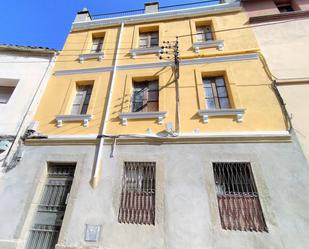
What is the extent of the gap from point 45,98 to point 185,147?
17.9ft

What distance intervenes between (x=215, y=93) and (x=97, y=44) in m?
6.08

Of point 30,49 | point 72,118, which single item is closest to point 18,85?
point 30,49

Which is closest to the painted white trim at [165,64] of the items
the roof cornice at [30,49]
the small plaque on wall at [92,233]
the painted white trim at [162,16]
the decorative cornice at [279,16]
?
the roof cornice at [30,49]

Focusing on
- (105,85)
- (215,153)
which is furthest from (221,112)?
(105,85)

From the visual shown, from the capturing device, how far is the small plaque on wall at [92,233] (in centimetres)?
466

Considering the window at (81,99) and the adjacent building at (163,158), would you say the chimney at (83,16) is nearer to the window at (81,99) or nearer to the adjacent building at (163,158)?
the adjacent building at (163,158)

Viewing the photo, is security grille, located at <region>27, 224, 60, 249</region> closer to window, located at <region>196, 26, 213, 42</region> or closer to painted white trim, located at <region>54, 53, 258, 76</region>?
painted white trim, located at <region>54, 53, 258, 76</region>

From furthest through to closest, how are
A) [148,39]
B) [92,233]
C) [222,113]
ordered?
1. [148,39]
2. [222,113]
3. [92,233]

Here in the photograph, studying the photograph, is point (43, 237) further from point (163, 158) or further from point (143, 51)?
point (143, 51)

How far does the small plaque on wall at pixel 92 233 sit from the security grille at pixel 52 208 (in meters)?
0.96

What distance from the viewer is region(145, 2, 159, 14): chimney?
32.8ft

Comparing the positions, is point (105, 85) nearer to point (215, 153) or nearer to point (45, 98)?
point (45, 98)

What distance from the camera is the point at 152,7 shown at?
10.1 meters

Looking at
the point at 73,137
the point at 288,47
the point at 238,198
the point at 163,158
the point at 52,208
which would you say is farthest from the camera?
the point at 288,47
